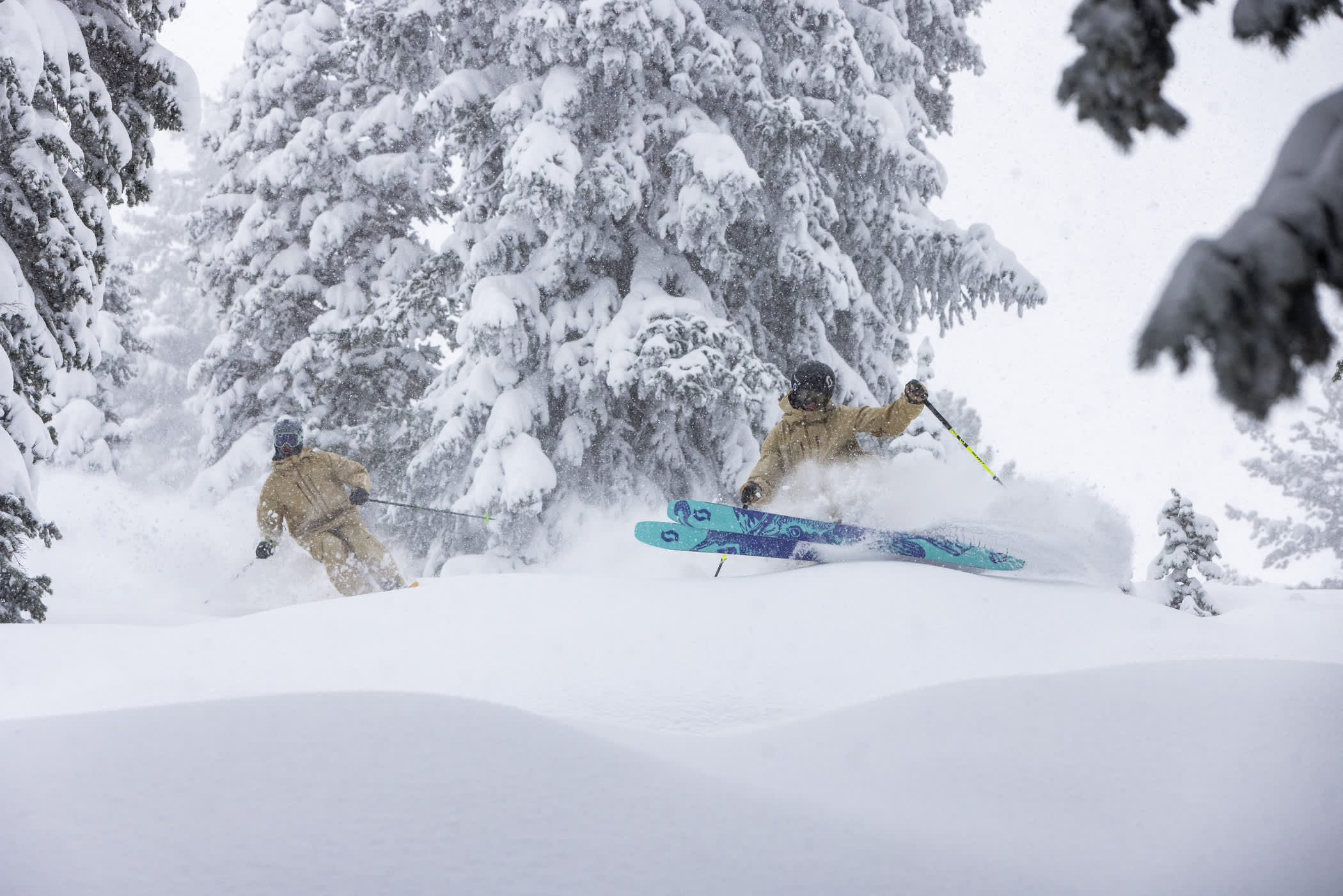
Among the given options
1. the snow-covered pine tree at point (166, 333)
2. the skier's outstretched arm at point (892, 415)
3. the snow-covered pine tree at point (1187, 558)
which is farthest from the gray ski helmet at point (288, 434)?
the snow-covered pine tree at point (166, 333)

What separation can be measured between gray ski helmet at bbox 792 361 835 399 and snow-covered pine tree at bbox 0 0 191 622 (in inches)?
211

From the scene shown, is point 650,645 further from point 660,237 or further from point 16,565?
Answer: point 660,237

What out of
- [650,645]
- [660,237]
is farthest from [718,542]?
[660,237]

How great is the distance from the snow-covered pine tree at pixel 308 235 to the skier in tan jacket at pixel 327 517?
467 centimetres

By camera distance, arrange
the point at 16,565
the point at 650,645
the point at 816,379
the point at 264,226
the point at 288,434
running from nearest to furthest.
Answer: the point at 650,645 < the point at 16,565 < the point at 816,379 < the point at 288,434 < the point at 264,226

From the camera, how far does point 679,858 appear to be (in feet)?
8.24

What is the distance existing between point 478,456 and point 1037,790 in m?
8.17

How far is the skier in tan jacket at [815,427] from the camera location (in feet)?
25.1

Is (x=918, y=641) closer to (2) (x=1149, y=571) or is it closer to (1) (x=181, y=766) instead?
(1) (x=181, y=766)

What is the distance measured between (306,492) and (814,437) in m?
5.31

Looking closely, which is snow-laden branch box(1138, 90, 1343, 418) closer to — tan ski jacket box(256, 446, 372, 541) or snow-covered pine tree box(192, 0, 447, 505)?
tan ski jacket box(256, 446, 372, 541)

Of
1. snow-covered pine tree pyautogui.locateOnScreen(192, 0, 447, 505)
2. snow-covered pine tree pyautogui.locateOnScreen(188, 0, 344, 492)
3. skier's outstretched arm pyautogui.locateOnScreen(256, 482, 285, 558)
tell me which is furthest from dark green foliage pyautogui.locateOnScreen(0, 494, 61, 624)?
snow-covered pine tree pyautogui.locateOnScreen(188, 0, 344, 492)

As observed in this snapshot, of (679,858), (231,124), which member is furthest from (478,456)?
(231,124)

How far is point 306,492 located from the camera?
9.48m
